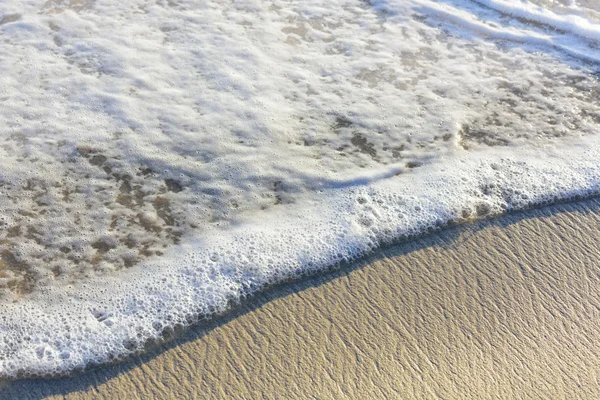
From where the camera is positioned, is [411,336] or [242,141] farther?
[242,141]

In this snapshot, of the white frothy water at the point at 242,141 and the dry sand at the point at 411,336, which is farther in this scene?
the white frothy water at the point at 242,141

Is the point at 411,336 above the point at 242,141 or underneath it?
underneath

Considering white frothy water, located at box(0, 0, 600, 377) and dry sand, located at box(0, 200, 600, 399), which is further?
white frothy water, located at box(0, 0, 600, 377)

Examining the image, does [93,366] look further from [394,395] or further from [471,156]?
[471,156]
